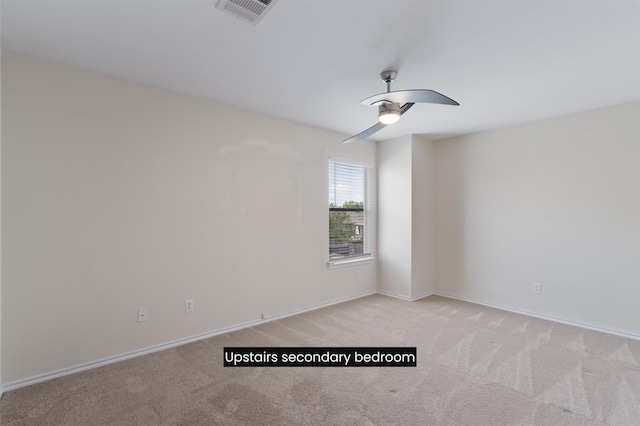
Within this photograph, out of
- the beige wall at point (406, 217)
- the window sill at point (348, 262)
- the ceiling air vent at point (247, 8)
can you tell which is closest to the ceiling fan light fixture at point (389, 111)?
the ceiling air vent at point (247, 8)

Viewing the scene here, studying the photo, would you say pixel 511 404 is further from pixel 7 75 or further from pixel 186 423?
pixel 7 75

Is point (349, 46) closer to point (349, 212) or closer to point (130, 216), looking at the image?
point (130, 216)

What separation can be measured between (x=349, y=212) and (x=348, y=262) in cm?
75

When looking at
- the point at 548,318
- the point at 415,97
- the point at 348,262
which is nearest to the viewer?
the point at 415,97

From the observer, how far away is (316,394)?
89.3 inches

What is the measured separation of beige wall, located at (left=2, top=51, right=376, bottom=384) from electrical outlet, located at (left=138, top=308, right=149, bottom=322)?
45mm

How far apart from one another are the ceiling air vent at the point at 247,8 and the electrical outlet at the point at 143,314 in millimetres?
2533

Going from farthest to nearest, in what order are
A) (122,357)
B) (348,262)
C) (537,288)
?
(348,262) < (537,288) < (122,357)

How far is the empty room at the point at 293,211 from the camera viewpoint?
6.69ft

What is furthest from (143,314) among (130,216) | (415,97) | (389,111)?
(415,97)

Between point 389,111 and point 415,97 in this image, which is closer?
point 415,97

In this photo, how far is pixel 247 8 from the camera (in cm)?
182

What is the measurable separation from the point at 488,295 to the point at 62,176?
16.4 feet

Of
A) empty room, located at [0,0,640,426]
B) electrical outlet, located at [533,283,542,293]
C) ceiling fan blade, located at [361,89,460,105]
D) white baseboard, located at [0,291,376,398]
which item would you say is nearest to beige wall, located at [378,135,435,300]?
empty room, located at [0,0,640,426]
